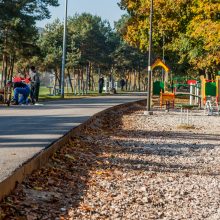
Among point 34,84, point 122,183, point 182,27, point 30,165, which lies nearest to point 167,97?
point 34,84

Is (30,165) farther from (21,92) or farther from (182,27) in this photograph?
(182,27)

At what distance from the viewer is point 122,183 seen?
8664 mm

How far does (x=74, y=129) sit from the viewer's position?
45.2 feet

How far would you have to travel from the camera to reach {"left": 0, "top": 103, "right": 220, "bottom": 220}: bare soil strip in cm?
664

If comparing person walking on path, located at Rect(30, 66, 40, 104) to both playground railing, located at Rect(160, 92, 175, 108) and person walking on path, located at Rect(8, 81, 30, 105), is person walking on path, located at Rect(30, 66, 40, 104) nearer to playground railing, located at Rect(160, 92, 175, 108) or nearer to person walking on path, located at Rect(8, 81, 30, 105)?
person walking on path, located at Rect(8, 81, 30, 105)

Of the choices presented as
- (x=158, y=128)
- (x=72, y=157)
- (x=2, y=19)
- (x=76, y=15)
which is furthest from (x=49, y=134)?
(x=76, y=15)

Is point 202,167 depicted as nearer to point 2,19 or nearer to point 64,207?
point 64,207

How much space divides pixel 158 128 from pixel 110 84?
49.7 m

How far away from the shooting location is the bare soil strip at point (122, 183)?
261 inches

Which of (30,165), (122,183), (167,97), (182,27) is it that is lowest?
(122,183)

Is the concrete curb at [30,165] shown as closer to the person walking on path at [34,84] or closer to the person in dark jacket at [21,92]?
the person in dark jacket at [21,92]

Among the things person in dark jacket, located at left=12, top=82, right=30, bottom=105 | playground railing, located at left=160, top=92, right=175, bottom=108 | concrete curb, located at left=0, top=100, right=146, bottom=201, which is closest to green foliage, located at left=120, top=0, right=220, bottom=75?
playground railing, located at left=160, top=92, right=175, bottom=108

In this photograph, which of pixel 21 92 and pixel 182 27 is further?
pixel 182 27

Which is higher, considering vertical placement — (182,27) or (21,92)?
(182,27)
